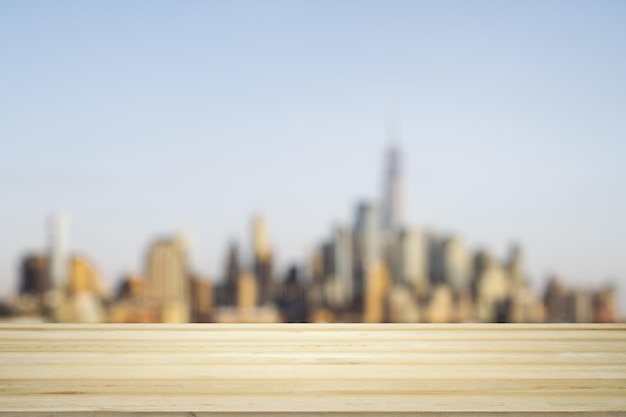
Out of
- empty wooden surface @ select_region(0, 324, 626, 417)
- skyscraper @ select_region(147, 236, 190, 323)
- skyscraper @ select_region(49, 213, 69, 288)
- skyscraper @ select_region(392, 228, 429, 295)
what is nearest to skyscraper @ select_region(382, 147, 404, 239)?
skyscraper @ select_region(392, 228, 429, 295)

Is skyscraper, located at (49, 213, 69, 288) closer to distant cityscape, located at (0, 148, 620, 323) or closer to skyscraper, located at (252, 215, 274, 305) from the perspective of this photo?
distant cityscape, located at (0, 148, 620, 323)

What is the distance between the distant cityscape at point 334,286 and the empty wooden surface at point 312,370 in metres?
4.30

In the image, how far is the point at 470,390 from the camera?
3221mm

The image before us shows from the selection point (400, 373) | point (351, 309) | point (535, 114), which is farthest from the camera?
point (351, 309)

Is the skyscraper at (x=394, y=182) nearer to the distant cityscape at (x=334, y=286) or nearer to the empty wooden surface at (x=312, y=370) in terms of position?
the distant cityscape at (x=334, y=286)

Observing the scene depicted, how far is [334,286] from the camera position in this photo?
46469 mm

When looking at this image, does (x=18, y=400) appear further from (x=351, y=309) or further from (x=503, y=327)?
(x=351, y=309)

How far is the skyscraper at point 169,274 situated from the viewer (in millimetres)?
25812

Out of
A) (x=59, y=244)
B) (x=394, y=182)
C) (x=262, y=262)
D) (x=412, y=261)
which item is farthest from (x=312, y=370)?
(x=394, y=182)

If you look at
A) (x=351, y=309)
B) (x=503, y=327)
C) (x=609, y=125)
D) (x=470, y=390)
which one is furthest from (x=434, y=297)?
(x=470, y=390)

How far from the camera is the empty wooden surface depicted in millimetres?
2955

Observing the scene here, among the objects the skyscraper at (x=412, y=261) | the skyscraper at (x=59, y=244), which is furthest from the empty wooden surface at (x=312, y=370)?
the skyscraper at (x=412, y=261)

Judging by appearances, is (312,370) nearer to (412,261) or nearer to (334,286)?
(334,286)

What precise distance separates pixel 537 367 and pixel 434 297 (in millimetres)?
35444
